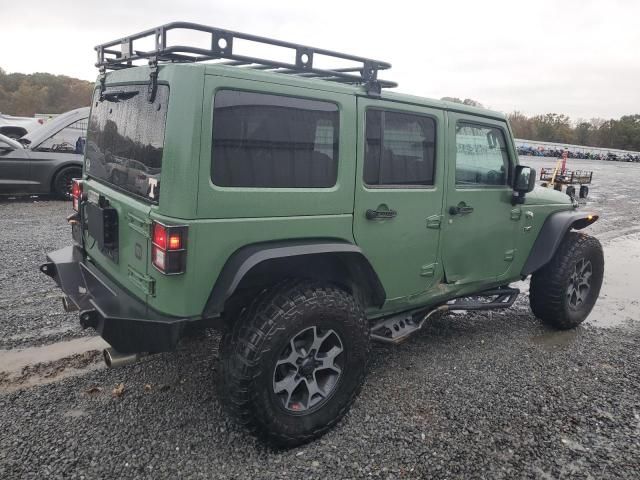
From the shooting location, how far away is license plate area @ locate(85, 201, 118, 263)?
290 centimetres

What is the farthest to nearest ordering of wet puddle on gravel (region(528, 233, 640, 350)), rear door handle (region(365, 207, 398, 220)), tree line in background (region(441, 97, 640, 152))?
tree line in background (region(441, 97, 640, 152)) → wet puddle on gravel (region(528, 233, 640, 350)) → rear door handle (region(365, 207, 398, 220))

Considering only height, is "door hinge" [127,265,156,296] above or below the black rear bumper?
above

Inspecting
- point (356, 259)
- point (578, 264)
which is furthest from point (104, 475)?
point (578, 264)

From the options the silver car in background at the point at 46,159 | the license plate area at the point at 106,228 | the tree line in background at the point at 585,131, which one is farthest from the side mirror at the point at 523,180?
the tree line in background at the point at 585,131

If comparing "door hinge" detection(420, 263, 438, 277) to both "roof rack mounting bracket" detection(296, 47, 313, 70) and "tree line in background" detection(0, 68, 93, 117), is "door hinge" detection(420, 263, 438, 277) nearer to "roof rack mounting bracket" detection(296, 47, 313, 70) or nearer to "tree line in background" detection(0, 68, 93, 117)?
"roof rack mounting bracket" detection(296, 47, 313, 70)

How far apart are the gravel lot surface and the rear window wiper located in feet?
5.48

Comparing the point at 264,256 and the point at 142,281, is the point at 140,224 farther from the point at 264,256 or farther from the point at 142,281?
the point at 264,256

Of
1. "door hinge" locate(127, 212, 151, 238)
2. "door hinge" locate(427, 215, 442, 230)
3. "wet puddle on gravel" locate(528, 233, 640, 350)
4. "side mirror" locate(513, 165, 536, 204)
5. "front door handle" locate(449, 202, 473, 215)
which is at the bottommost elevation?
"wet puddle on gravel" locate(528, 233, 640, 350)

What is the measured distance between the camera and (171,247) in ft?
7.75

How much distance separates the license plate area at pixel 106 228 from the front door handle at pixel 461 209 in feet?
7.42

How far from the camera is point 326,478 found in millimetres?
2543

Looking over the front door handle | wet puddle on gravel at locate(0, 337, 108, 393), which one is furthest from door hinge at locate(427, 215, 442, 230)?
wet puddle on gravel at locate(0, 337, 108, 393)

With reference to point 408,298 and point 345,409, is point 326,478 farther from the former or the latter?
point 408,298

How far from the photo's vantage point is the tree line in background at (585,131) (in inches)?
3031
